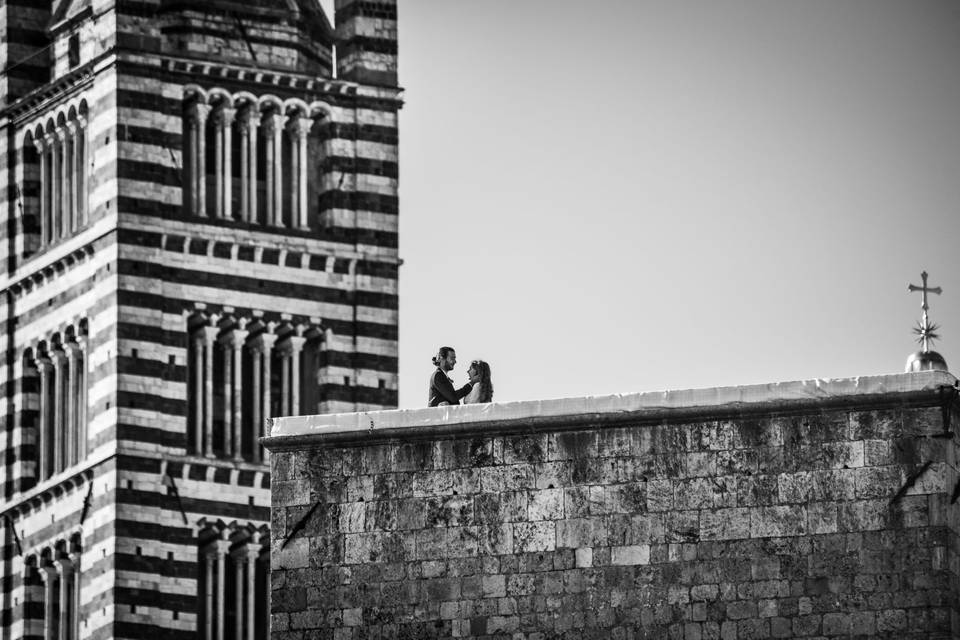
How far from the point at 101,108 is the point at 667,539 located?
2854cm

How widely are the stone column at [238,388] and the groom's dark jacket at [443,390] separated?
2419 cm

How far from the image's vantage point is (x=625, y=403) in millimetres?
35219

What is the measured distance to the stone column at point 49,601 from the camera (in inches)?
2418

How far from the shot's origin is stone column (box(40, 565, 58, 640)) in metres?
61.4

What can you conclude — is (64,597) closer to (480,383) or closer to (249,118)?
(249,118)

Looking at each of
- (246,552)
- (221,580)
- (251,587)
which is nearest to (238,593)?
(251,587)

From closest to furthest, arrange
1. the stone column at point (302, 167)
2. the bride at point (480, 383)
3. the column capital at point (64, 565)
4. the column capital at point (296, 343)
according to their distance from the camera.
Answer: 1. the bride at point (480, 383)
2. the column capital at point (64, 565)
3. the column capital at point (296, 343)
4. the stone column at point (302, 167)

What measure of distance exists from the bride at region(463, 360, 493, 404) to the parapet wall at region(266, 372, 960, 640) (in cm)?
108

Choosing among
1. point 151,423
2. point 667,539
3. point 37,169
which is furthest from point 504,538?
point 37,169

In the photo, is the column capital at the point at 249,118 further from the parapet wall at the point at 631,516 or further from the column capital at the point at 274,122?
the parapet wall at the point at 631,516

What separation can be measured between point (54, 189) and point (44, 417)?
3729mm

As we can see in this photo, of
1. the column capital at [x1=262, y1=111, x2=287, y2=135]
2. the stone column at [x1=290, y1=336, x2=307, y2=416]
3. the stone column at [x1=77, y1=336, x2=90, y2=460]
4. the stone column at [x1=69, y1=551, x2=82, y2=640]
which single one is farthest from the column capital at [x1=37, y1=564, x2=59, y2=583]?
the column capital at [x1=262, y1=111, x2=287, y2=135]

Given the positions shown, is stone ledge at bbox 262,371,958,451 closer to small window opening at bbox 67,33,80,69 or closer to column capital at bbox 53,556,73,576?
column capital at bbox 53,556,73,576

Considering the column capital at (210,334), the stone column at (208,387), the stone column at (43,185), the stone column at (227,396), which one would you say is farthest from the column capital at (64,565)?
the stone column at (43,185)
